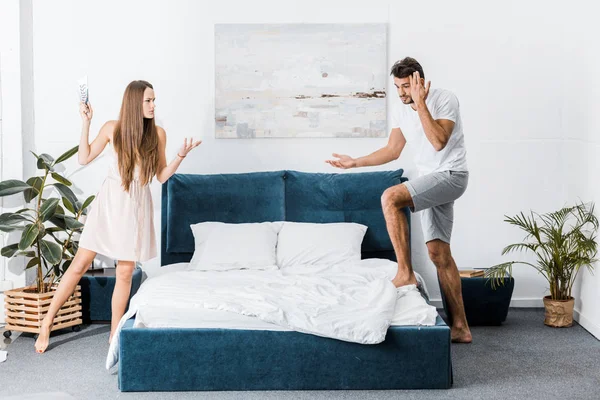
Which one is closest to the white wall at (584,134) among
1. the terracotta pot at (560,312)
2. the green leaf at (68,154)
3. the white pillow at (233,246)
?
the terracotta pot at (560,312)

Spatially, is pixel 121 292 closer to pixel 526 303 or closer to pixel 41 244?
pixel 41 244

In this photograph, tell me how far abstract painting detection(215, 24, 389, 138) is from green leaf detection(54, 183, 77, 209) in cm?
113

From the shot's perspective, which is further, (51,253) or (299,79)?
(299,79)

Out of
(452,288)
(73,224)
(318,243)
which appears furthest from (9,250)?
(452,288)

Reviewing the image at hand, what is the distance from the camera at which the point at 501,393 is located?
409 cm

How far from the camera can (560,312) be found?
5.50 meters

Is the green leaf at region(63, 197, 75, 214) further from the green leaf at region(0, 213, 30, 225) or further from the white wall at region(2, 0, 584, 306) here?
the white wall at region(2, 0, 584, 306)

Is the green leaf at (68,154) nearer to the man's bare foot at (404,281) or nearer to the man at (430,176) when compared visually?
the man at (430,176)

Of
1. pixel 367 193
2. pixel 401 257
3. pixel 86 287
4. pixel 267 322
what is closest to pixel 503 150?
pixel 367 193

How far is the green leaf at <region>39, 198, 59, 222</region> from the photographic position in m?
5.31

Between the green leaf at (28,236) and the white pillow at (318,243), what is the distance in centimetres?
160

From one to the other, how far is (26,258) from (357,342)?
2931mm

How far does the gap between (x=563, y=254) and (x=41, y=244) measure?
349 cm

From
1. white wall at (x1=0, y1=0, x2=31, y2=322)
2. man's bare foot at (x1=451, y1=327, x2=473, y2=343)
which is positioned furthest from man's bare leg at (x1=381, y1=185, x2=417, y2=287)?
white wall at (x1=0, y1=0, x2=31, y2=322)
